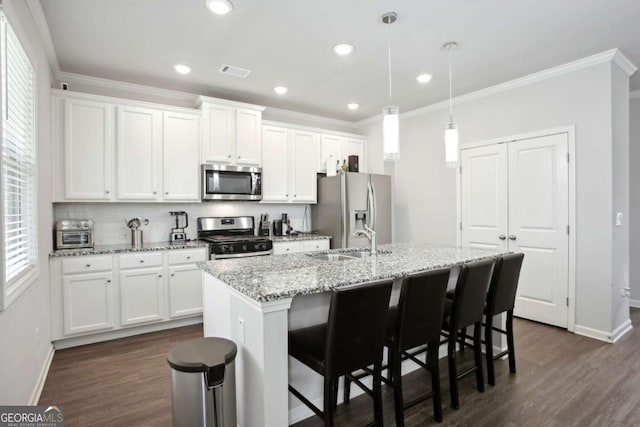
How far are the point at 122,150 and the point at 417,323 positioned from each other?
3371 mm

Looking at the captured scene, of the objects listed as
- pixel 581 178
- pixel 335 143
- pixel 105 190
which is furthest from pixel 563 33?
pixel 105 190

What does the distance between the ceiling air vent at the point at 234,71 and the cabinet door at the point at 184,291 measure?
6.94ft

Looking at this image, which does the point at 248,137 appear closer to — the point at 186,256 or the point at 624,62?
the point at 186,256

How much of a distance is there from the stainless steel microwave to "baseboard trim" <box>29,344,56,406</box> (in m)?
2.02

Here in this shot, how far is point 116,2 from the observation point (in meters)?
2.38

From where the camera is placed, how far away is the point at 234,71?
358 centimetres

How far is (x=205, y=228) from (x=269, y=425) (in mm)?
3035

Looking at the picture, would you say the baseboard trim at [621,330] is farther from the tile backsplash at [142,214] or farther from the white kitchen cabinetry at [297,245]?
the tile backsplash at [142,214]

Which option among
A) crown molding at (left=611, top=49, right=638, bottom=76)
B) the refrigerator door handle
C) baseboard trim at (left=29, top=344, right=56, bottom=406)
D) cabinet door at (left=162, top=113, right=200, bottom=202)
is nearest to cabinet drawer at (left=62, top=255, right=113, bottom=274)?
baseboard trim at (left=29, top=344, right=56, bottom=406)

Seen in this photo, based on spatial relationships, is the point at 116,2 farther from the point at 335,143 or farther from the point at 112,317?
the point at 335,143

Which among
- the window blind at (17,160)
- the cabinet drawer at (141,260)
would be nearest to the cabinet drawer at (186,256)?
the cabinet drawer at (141,260)

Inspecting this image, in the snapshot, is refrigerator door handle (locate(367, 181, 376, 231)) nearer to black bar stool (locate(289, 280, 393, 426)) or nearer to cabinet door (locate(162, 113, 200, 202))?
cabinet door (locate(162, 113, 200, 202))

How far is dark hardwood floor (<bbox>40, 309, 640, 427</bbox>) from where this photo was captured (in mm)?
2080

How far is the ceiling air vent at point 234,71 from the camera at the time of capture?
348 centimetres
